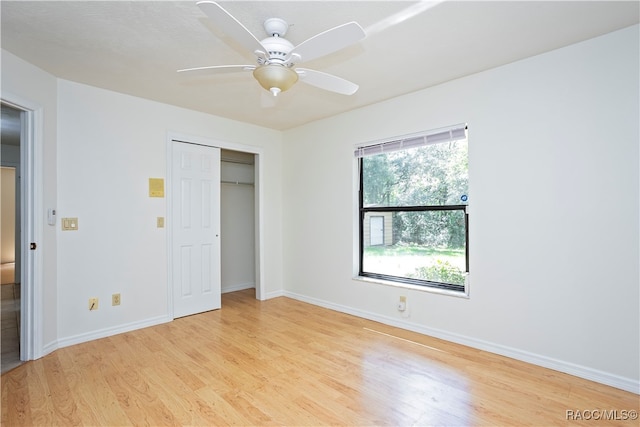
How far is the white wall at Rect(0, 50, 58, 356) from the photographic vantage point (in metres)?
2.56

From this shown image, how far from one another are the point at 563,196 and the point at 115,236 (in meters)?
3.94

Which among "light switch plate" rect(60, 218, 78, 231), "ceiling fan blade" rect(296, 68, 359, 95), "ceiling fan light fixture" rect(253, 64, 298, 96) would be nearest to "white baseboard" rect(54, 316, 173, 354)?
"light switch plate" rect(60, 218, 78, 231)

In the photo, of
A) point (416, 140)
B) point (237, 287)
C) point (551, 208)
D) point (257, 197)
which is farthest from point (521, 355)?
point (237, 287)

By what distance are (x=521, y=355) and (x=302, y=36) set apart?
9.53 ft

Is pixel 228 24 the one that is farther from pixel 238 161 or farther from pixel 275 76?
pixel 238 161

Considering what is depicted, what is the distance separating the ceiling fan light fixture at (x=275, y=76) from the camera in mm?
1921

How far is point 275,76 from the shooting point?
1937mm

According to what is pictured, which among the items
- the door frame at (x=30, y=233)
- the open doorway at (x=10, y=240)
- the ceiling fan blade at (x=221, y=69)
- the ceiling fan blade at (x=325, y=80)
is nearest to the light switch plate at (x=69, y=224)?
the door frame at (x=30, y=233)

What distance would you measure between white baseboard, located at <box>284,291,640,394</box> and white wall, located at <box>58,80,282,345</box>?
2359 mm

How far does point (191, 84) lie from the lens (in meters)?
3.06

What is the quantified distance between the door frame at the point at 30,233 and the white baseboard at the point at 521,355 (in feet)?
9.66

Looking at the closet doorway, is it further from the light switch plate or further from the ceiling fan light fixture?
the ceiling fan light fixture

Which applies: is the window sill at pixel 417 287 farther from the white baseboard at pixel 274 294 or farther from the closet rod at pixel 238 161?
the closet rod at pixel 238 161

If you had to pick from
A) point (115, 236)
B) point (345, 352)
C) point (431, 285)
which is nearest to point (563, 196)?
point (431, 285)
